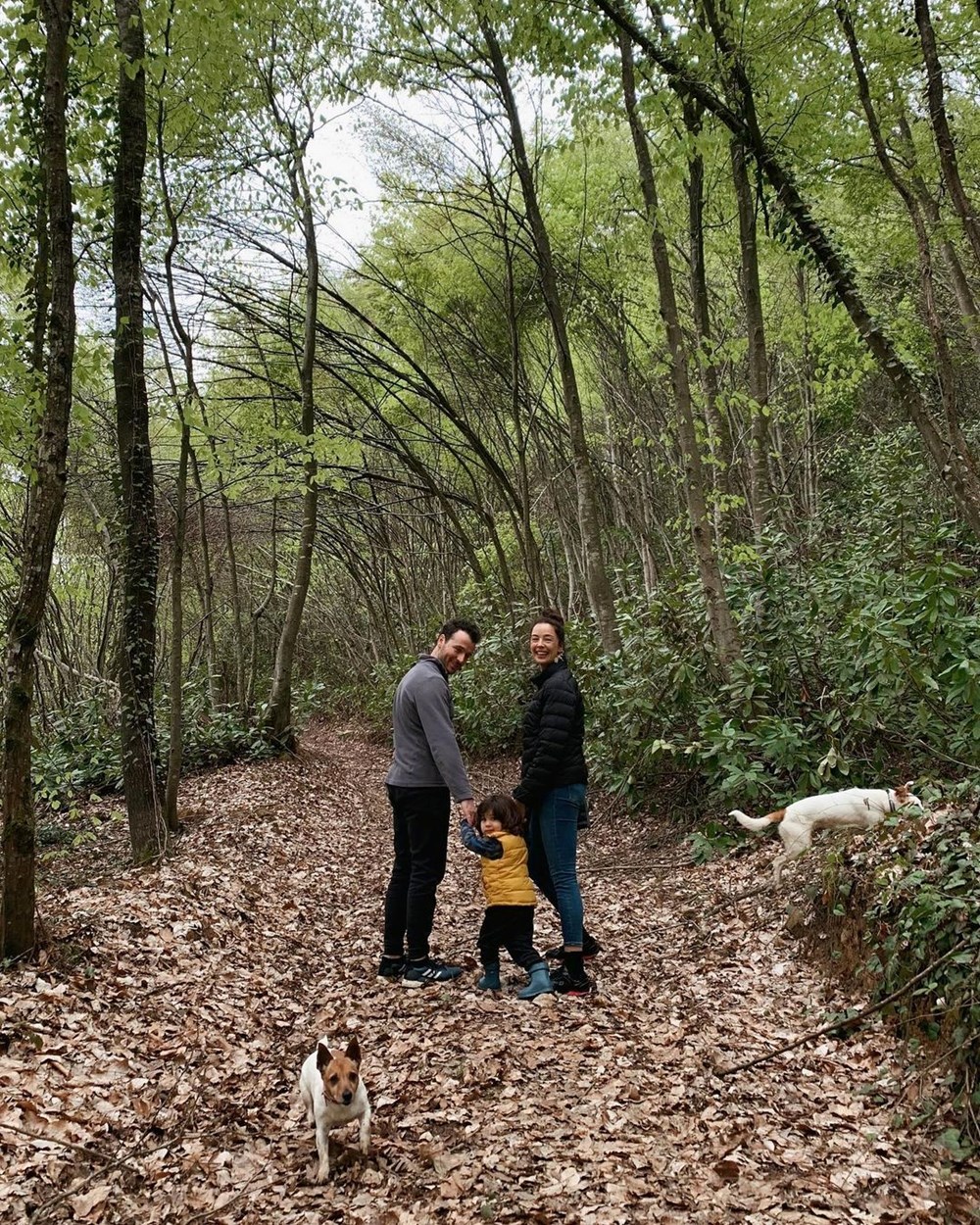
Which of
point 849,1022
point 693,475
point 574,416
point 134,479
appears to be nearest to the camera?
point 849,1022

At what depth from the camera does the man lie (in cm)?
393

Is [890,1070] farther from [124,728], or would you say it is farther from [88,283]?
[88,283]

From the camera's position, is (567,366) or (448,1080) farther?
(567,366)

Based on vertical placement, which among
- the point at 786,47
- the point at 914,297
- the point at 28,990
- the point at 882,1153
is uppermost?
the point at 914,297

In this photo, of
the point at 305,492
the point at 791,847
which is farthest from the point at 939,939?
the point at 305,492

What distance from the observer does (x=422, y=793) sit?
13.0 feet

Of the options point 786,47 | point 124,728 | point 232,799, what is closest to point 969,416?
point 786,47

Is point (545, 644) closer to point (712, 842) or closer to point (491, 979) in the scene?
point (491, 979)

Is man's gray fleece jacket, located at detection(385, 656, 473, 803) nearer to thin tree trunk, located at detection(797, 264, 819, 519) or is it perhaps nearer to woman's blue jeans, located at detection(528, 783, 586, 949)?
woman's blue jeans, located at detection(528, 783, 586, 949)

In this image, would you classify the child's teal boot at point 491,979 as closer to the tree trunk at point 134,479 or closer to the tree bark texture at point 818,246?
the tree trunk at point 134,479

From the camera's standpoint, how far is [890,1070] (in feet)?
9.77

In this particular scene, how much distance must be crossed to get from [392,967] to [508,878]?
0.89 m

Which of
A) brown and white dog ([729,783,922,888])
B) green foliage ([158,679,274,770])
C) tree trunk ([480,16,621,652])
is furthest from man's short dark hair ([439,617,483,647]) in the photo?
green foliage ([158,679,274,770])

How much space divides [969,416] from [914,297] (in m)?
4.14
